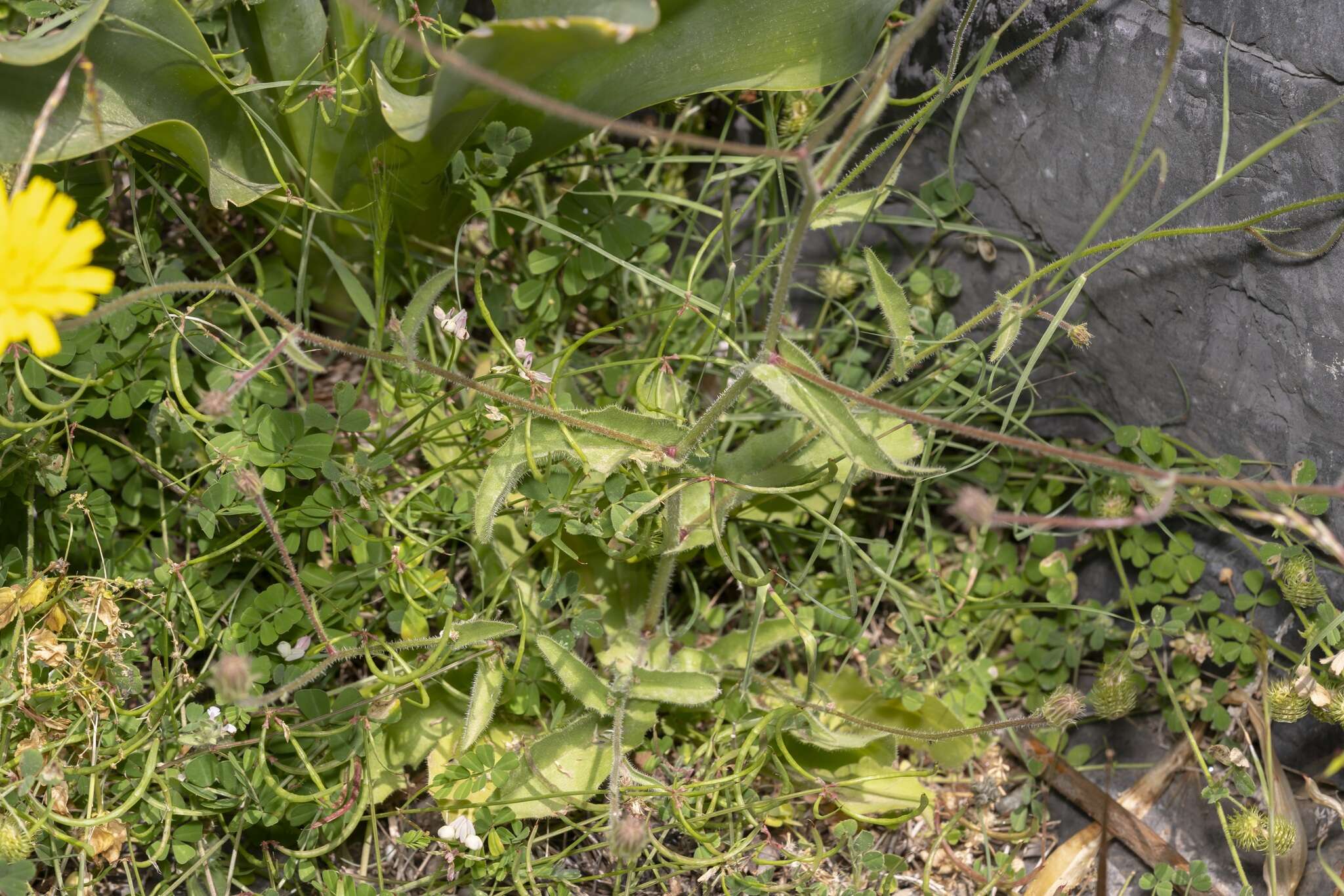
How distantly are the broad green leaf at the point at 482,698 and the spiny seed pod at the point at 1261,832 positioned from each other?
1.07 metres

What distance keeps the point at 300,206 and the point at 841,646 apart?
108cm

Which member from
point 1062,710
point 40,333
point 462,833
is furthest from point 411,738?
point 1062,710

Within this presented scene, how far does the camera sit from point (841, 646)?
1.67m

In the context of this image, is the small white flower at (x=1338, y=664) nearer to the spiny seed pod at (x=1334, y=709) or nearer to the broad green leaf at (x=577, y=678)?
the spiny seed pod at (x=1334, y=709)

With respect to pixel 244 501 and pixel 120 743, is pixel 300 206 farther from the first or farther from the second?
pixel 120 743

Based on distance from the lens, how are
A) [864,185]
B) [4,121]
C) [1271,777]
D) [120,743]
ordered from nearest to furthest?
[4,121] < [120,743] < [1271,777] < [864,185]

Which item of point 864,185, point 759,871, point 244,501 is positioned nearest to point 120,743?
point 244,501

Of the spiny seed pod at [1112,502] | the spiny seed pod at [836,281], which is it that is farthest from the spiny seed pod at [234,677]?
the spiny seed pod at [1112,502]

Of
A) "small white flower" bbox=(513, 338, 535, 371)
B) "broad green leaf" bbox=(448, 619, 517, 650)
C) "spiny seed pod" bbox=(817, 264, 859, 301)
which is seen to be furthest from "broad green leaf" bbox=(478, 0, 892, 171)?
"broad green leaf" bbox=(448, 619, 517, 650)

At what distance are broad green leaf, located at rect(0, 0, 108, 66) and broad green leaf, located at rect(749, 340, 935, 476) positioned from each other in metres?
0.83

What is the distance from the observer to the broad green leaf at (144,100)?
128 cm

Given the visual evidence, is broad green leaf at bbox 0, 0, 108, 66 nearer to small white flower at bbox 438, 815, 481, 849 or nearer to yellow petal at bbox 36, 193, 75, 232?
Answer: yellow petal at bbox 36, 193, 75, 232

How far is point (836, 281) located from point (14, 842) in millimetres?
1448

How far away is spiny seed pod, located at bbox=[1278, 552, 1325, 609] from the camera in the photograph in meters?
1.49
